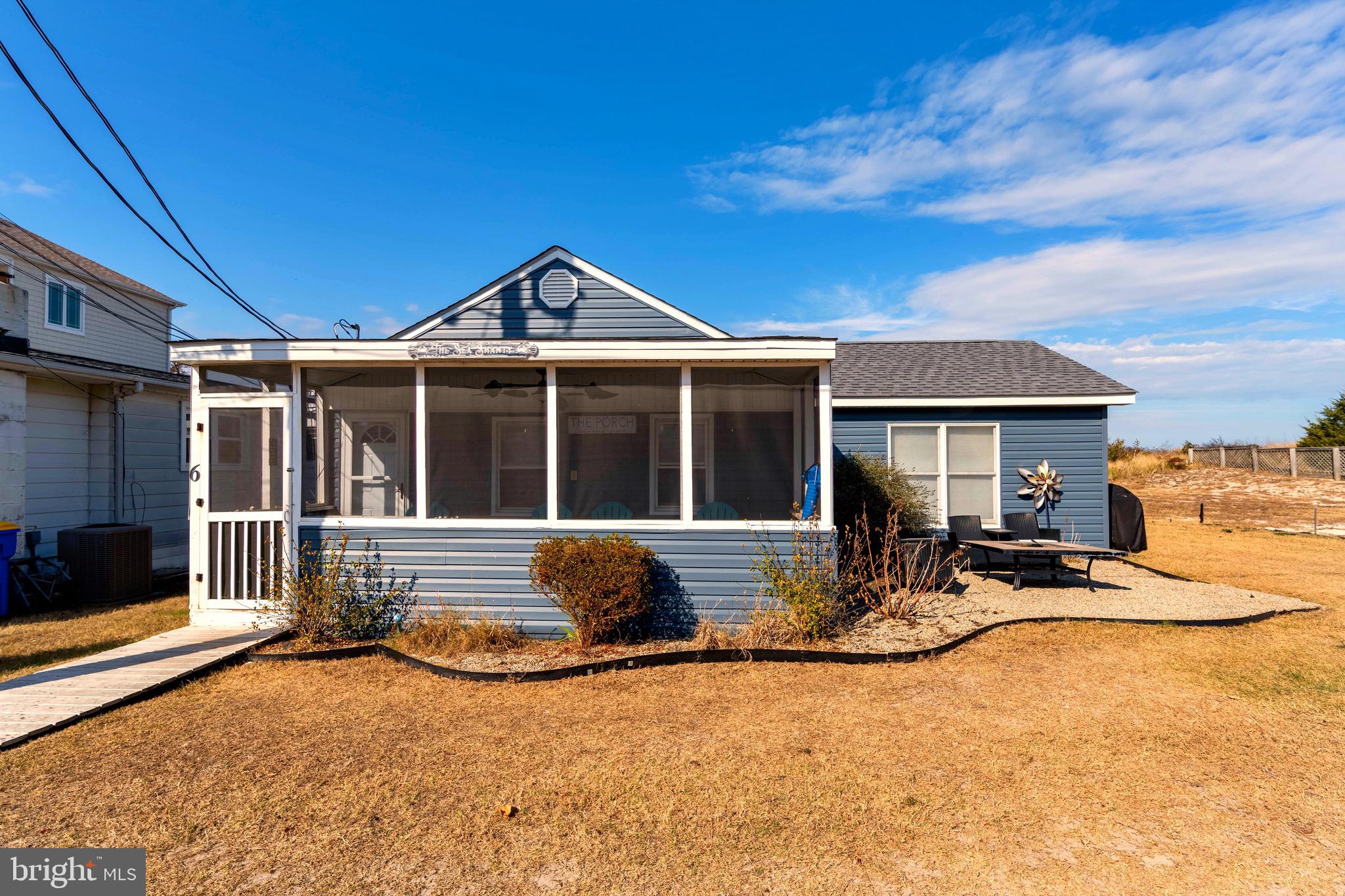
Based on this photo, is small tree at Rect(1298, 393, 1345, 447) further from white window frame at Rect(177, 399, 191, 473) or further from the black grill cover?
white window frame at Rect(177, 399, 191, 473)

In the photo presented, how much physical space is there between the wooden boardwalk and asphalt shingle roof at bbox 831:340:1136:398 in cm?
847

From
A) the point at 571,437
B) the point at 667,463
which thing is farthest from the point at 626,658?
the point at 571,437

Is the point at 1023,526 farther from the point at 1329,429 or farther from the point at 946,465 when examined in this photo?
the point at 1329,429

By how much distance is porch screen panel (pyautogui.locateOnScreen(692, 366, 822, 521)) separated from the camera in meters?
7.20

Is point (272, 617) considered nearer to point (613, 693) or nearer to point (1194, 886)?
point (613, 693)

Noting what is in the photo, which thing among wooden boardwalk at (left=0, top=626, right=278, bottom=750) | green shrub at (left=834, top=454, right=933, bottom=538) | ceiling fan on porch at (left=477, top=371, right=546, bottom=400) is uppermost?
ceiling fan on porch at (left=477, top=371, right=546, bottom=400)

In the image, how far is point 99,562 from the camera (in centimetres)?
805

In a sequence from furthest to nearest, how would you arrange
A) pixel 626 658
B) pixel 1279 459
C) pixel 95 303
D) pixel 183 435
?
pixel 1279 459 < pixel 95 303 < pixel 183 435 < pixel 626 658

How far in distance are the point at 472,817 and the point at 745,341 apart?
442 centimetres

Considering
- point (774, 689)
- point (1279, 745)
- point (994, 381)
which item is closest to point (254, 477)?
point (774, 689)

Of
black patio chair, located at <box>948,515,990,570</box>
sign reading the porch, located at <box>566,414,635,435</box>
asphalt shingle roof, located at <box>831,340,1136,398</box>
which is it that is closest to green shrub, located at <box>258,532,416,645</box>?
sign reading the porch, located at <box>566,414,635,435</box>

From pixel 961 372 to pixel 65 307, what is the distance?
17.7 metres

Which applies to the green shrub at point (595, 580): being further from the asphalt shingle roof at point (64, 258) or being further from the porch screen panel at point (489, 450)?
the asphalt shingle roof at point (64, 258)

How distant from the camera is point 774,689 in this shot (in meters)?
5.11
